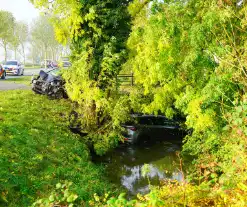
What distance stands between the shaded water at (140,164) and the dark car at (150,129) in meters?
0.48

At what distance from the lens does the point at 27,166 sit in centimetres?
834

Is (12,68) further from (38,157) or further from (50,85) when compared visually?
(38,157)

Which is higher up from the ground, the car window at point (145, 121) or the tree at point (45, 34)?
the tree at point (45, 34)

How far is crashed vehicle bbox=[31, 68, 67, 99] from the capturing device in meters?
16.6

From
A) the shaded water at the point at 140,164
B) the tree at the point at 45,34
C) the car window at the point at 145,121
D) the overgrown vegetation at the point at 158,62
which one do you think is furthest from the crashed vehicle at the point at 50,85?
the tree at the point at 45,34

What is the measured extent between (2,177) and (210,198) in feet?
17.4

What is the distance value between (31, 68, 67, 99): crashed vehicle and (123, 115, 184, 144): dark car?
5527 mm

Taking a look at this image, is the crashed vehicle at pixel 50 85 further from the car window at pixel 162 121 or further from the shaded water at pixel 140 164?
the car window at pixel 162 121

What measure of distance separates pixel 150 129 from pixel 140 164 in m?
2.24

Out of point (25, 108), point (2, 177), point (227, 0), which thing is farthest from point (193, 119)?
point (25, 108)

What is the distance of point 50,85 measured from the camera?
16750 mm

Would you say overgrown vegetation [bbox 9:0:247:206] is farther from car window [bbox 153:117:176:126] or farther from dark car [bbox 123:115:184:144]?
car window [bbox 153:117:176:126]

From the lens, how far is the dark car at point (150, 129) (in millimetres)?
13112

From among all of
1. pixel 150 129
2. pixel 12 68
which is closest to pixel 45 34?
pixel 12 68
